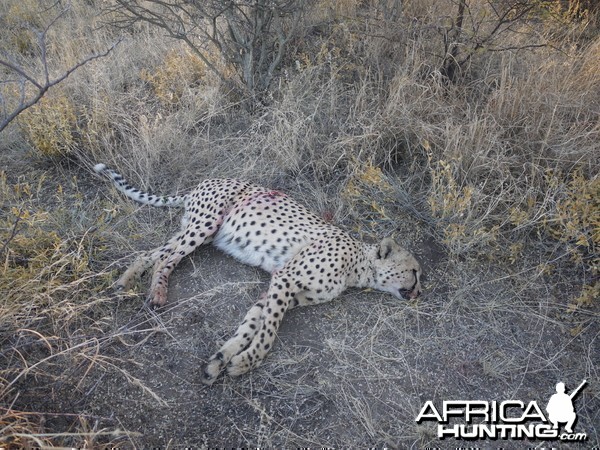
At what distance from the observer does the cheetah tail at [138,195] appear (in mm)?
3846

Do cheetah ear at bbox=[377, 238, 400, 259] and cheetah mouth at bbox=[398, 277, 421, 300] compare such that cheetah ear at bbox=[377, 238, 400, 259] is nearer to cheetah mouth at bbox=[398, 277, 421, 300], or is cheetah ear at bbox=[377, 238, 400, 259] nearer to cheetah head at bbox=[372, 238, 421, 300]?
cheetah head at bbox=[372, 238, 421, 300]

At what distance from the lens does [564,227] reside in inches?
134

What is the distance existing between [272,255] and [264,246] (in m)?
0.08

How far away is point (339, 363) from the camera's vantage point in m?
2.86

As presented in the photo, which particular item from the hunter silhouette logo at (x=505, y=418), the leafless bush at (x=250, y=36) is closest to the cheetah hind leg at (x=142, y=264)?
the hunter silhouette logo at (x=505, y=418)

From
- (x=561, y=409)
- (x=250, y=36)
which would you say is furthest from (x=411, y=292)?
(x=250, y=36)

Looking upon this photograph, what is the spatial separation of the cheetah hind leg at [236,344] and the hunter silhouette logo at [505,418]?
38.8 inches

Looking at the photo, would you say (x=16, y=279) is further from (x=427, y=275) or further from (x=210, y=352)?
(x=427, y=275)

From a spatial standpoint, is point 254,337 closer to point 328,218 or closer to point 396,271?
point 396,271

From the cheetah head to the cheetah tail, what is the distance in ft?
5.05

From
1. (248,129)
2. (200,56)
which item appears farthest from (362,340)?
(200,56)

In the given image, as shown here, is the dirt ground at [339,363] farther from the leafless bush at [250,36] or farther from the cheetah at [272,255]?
the leafless bush at [250,36]

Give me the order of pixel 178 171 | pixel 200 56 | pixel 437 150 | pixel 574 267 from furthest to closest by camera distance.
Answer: pixel 200 56 < pixel 178 171 < pixel 437 150 < pixel 574 267

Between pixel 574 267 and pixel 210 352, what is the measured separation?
237 cm
